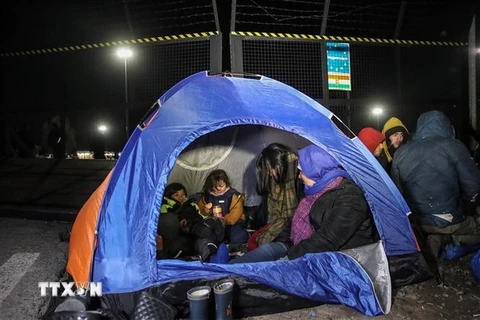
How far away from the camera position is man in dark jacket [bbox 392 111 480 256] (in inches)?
146

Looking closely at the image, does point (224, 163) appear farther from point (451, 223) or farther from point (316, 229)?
point (451, 223)

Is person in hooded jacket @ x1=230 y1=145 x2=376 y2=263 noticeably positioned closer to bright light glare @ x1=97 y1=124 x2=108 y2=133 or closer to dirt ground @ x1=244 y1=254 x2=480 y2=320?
dirt ground @ x1=244 y1=254 x2=480 y2=320

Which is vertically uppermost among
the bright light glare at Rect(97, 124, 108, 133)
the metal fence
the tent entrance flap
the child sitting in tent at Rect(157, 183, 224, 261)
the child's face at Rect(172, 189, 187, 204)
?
the metal fence

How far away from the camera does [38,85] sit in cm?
881

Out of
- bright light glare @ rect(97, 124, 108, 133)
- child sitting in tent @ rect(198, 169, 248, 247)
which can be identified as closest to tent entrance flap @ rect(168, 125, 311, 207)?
child sitting in tent @ rect(198, 169, 248, 247)

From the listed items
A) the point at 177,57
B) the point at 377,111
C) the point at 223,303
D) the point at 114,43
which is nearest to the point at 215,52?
the point at 177,57

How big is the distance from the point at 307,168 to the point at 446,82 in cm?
652

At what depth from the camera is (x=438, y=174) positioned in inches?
149

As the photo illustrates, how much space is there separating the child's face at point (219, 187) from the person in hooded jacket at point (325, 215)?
58.9 inches

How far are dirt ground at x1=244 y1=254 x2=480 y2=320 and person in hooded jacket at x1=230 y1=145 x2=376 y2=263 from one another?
471mm

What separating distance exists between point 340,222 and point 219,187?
2.15 metres

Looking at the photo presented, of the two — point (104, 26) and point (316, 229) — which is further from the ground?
point (104, 26)

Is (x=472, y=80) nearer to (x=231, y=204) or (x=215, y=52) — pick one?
(x=215, y=52)

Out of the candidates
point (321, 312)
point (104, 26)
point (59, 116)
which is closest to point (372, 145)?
point (321, 312)
